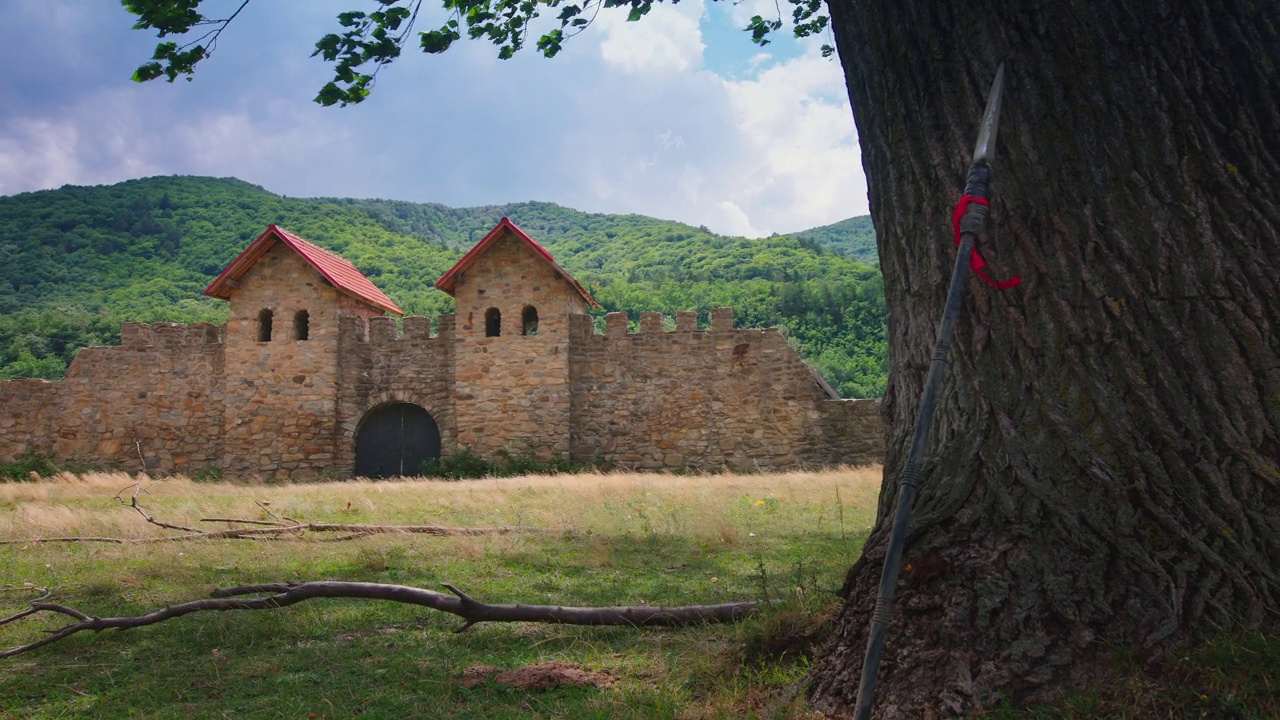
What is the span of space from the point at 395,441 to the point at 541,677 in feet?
51.6

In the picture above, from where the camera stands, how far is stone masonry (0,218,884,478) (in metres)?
17.8

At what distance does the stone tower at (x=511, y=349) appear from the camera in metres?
17.9

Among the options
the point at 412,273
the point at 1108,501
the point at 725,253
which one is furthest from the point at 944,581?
the point at 725,253

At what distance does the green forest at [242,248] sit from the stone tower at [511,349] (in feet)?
48.6

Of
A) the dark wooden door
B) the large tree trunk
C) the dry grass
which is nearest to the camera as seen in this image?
the large tree trunk

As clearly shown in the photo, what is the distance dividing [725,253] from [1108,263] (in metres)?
49.4

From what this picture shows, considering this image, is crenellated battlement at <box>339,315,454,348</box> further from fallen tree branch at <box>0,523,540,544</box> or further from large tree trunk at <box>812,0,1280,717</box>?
large tree trunk at <box>812,0,1280,717</box>

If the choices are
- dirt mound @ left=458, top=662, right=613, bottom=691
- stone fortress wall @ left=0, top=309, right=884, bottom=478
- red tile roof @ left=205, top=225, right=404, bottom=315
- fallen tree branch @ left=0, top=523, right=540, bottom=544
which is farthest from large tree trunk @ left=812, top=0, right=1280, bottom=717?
red tile roof @ left=205, top=225, right=404, bottom=315

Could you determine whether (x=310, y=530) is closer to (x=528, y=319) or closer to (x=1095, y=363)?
(x=1095, y=363)

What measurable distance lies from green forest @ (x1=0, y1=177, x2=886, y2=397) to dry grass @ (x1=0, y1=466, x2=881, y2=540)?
1769cm

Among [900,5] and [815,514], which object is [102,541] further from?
[900,5]

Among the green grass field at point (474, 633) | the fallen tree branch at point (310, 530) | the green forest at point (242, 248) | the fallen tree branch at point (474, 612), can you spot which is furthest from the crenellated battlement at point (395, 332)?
the green forest at point (242, 248)

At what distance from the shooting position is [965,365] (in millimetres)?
3154

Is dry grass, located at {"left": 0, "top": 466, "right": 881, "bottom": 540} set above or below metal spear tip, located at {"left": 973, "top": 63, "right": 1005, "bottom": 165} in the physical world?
below
